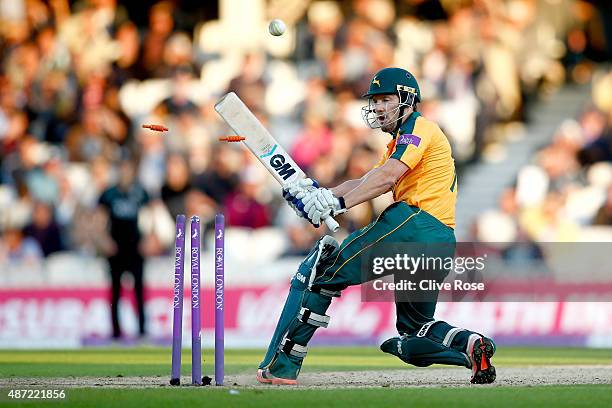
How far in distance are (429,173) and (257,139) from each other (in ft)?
3.68

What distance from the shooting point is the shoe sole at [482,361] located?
7859 mm

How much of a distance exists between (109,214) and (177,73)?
3284 millimetres

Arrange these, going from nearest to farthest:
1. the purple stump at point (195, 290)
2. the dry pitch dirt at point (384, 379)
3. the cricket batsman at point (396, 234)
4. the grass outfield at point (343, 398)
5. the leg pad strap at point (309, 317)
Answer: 1. the grass outfield at point (343, 398)
2. the purple stump at point (195, 290)
3. the cricket batsman at point (396, 234)
4. the leg pad strap at point (309, 317)
5. the dry pitch dirt at point (384, 379)

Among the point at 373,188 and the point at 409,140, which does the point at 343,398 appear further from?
the point at 409,140

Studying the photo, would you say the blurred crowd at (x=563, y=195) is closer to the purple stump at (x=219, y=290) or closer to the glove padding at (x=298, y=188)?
the glove padding at (x=298, y=188)

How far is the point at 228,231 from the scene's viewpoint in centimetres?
1561

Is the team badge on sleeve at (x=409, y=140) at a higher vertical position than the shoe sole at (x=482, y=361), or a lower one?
higher

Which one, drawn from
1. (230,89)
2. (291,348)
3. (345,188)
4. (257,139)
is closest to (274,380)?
(291,348)

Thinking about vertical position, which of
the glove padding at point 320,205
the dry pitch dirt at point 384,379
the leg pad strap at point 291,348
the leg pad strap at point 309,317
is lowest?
the dry pitch dirt at point 384,379

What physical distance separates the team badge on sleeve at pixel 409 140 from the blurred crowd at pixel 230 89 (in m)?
7.58

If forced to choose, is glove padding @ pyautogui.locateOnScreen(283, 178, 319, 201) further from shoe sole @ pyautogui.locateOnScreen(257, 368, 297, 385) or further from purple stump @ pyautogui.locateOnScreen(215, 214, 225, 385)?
shoe sole @ pyautogui.locateOnScreen(257, 368, 297, 385)

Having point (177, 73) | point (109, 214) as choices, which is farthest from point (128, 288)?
point (177, 73)

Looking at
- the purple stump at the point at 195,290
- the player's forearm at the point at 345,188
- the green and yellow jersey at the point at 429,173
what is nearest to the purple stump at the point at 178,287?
the purple stump at the point at 195,290

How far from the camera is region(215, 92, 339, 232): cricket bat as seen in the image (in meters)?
8.03
